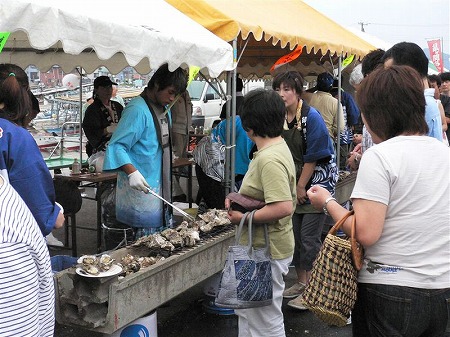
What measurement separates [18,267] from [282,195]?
1680 millimetres

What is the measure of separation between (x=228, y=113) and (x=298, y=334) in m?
2.04

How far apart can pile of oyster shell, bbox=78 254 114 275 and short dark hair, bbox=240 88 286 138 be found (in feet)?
3.85

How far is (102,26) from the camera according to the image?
2961 millimetres

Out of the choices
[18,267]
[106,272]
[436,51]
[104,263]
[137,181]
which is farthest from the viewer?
[436,51]

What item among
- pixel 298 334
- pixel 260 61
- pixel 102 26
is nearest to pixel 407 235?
pixel 102 26

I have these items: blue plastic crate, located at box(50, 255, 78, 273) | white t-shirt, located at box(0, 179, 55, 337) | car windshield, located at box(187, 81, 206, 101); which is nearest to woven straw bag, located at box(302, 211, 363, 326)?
white t-shirt, located at box(0, 179, 55, 337)

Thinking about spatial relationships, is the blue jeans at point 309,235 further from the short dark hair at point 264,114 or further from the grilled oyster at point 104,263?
the grilled oyster at point 104,263

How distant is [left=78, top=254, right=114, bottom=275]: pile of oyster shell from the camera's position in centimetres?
291

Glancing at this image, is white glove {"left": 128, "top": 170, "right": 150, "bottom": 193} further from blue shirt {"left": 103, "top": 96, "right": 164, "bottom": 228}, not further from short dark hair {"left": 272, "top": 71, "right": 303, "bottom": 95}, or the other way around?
short dark hair {"left": 272, "top": 71, "right": 303, "bottom": 95}

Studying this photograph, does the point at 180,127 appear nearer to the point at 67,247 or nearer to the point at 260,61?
the point at 67,247

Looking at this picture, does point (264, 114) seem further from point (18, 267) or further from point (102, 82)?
point (102, 82)

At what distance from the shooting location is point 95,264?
3.02 meters

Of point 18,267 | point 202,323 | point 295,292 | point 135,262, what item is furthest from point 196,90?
point 18,267

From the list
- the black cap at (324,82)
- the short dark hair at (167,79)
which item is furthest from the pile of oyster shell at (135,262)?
the black cap at (324,82)
